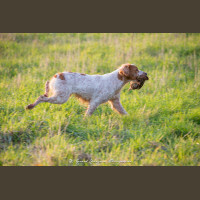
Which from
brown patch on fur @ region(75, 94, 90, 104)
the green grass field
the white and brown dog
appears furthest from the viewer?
brown patch on fur @ region(75, 94, 90, 104)

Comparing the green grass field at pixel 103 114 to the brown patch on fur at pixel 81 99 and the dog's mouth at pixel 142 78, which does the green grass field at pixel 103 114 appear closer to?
the brown patch on fur at pixel 81 99

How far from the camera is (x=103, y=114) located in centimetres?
536

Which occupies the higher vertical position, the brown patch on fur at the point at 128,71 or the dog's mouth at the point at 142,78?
the brown patch on fur at the point at 128,71

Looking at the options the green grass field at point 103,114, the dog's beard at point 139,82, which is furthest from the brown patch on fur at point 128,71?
the green grass field at point 103,114

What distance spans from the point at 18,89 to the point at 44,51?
375cm

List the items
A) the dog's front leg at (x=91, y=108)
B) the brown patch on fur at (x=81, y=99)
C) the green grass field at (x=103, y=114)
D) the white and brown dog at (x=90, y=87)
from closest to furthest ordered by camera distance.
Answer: the green grass field at (x=103, y=114), the white and brown dog at (x=90, y=87), the dog's front leg at (x=91, y=108), the brown patch on fur at (x=81, y=99)

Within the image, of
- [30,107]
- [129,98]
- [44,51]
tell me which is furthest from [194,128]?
[44,51]

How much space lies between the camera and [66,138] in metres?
4.39

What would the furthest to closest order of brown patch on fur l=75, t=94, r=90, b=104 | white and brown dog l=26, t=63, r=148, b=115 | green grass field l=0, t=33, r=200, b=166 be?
1. brown patch on fur l=75, t=94, r=90, b=104
2. white and brown dog l=26, t=63, r=148, b=115
3. green grass field l=0, t=33, r=200, b=166

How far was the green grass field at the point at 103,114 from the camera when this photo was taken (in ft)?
12.8

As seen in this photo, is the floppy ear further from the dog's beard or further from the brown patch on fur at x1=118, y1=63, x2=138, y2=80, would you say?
the dog's beard

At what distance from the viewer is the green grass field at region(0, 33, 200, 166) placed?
12.8 ft

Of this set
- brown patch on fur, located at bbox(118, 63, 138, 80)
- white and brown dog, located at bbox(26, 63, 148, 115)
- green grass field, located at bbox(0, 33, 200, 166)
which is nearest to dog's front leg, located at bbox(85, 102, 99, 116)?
white and brown dog, located at bbox(26, 63, 148, 115)

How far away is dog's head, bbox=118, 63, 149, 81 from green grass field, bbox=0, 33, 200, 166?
0.71 meters
